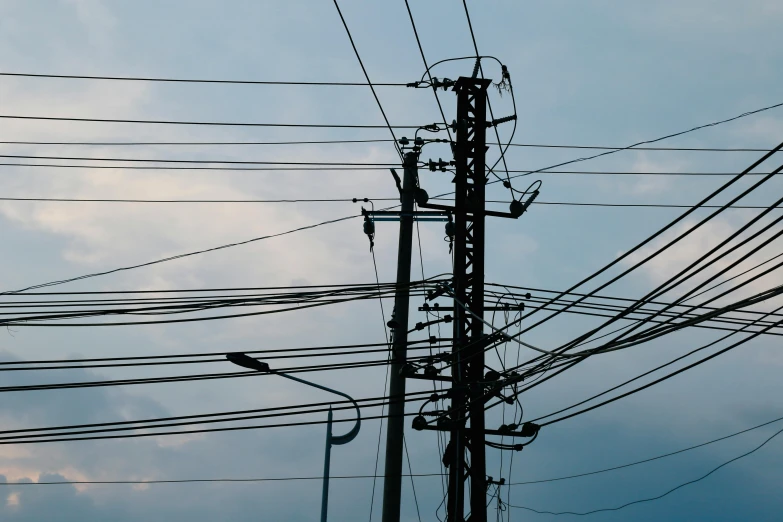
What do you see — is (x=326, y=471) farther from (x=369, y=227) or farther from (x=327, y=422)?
(x=369, y=227)

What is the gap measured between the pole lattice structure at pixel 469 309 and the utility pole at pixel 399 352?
0.87 meters

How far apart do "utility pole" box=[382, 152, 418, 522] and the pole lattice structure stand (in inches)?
34.1

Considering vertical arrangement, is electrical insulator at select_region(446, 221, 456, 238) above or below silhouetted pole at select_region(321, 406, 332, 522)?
above

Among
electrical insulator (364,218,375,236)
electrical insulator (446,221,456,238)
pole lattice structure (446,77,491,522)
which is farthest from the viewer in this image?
electrical insulator (364,218,375,236)

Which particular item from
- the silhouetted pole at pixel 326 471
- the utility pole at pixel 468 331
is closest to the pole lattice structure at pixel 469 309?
the utility pole at pixel 468 331

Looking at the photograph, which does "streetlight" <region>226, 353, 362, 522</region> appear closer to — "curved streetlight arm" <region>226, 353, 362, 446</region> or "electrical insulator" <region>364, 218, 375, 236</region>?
"curved streetlight arm" <region>226, 353, 362, 446</region>

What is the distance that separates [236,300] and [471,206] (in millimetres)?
4502

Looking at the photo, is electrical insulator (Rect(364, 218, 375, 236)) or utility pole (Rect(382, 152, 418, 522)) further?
electrical insulator (Rect(364, 218, 375, 236))

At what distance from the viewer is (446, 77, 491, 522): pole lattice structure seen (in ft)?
46.2

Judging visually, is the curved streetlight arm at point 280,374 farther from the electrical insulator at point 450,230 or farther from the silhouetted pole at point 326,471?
the electrical insulator at point 450,230

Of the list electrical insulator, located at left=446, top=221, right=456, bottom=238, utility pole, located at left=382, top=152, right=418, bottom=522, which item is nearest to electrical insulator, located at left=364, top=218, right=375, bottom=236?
utility pole, located at left=382, top=152, right=418, bottom=522

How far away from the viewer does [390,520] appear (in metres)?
14.5

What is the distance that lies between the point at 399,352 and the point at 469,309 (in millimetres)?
1658

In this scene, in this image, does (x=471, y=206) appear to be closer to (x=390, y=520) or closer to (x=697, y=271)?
(x=390, y=520)
